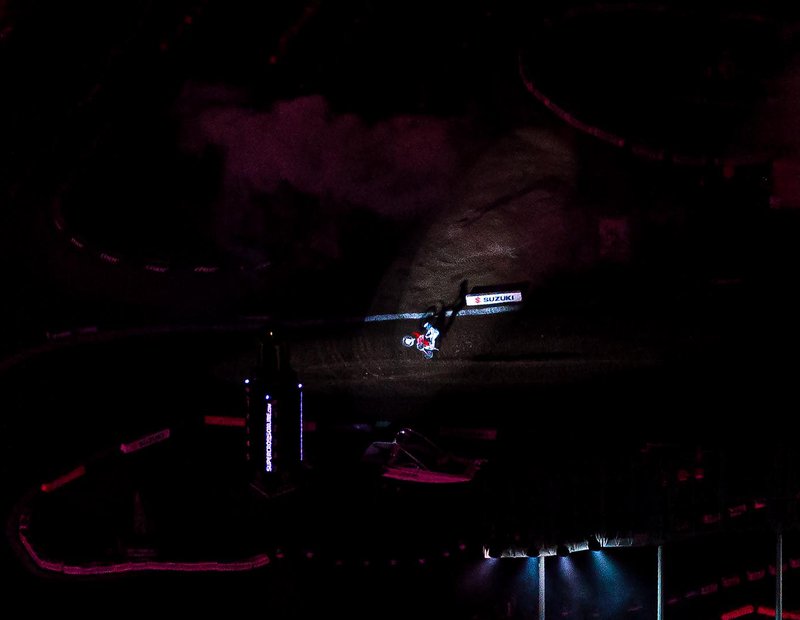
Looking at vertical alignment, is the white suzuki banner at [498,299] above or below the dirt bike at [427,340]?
above

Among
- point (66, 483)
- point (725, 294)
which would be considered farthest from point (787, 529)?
point (66, 483)

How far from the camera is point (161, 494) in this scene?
19.9ft

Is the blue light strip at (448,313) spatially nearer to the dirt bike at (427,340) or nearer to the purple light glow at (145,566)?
the dirt bike at (427,340)

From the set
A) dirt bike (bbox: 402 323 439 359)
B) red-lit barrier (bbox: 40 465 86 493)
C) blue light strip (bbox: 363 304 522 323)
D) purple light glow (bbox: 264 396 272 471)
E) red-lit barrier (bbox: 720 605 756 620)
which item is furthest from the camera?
blue light strip (bbox: 363 304 522 323)

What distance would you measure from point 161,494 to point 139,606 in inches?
34.1

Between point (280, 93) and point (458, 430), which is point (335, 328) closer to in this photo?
point (458, 430)

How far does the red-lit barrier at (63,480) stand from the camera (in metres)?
6.00

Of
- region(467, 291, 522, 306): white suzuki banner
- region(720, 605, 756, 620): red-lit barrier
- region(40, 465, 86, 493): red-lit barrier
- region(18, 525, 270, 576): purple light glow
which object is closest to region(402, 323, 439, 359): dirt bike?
region(467, 291, 522, 306): white suzuki banner

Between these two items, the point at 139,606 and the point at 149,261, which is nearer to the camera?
the point at 139,606

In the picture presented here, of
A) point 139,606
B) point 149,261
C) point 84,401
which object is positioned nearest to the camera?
point 139,606

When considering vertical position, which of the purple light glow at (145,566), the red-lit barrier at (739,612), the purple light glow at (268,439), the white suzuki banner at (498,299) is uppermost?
the white suzuki banner at (498,299)

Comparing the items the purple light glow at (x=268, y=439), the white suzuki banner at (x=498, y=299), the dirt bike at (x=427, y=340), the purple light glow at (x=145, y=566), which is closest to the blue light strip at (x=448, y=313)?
the white suzuki banner at (x=498, y=299)

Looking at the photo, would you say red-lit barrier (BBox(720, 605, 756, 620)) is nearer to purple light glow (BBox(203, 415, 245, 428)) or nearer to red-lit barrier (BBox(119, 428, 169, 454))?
purple light glow (BBox(203, 415, 245, 428))

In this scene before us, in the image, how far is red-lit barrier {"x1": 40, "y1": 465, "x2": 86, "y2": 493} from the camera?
6004 millimetres
